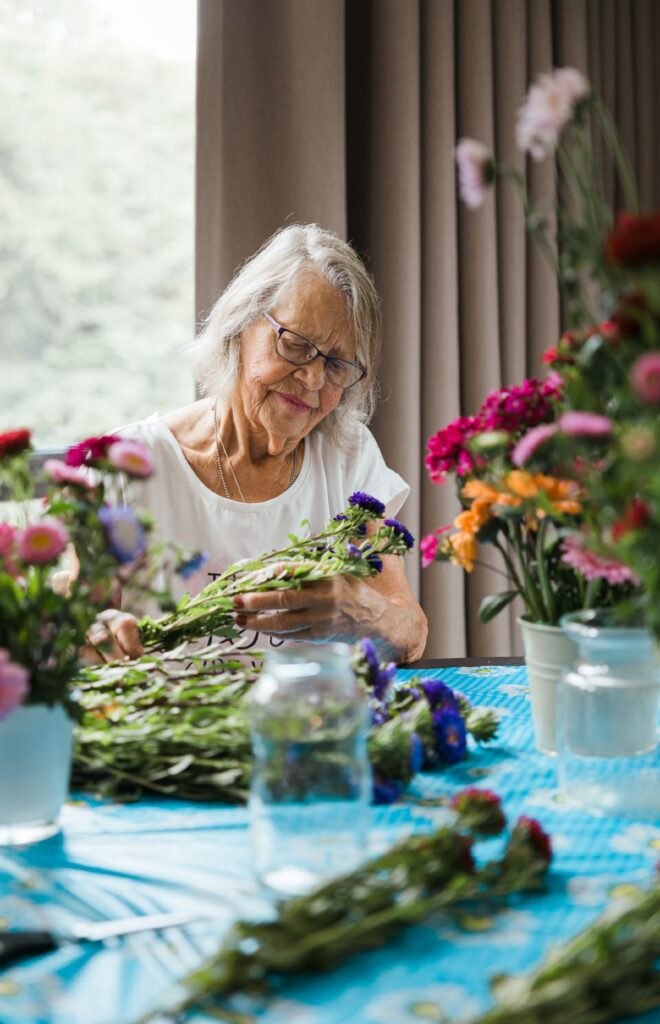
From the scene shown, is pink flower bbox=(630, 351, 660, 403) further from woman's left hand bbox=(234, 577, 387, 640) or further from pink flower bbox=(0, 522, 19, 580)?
woman's left hand bbox=(234, 577, 387, 640)

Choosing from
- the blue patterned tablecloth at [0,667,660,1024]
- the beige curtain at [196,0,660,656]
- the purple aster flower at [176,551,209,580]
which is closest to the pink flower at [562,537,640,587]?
the blue patterned tablecloth at [0,667,660,1024]

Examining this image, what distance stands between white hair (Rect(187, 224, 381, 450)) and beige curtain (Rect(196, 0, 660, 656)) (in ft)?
1.61

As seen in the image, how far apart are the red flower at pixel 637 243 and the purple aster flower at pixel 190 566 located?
1.50 ft

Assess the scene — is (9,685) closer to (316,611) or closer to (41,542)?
(41,542)

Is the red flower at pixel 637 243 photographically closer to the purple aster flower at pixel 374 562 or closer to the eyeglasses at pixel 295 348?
the purple aster flower at pixel 374 562

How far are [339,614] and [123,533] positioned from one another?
699 millimetres

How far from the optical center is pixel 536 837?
2.70 feet

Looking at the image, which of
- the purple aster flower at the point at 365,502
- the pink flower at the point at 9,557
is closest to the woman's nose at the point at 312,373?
the purple aster flower at the point at 365,502

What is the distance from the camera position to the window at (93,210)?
10.1 ft

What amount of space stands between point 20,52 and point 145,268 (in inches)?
28.7

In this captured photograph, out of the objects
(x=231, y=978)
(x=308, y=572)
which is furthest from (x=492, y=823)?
(x=308, y=572)

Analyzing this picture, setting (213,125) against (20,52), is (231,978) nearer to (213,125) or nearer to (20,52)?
(213,125)

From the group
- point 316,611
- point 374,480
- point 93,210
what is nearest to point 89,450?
point 316,611

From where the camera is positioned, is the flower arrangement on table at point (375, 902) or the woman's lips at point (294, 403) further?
the woman's lips at point (294, 403)
